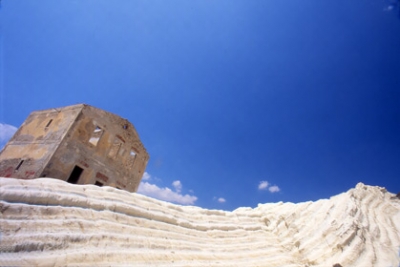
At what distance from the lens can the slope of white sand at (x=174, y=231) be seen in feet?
7.29

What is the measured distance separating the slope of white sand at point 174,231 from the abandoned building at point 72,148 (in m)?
8.20

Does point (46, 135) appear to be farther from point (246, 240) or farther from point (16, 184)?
Answer: point (246, 240)

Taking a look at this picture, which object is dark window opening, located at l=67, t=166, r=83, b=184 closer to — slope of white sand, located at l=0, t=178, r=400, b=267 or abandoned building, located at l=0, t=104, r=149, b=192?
abandoned building, located at l=0, t=104, r=149, b=192

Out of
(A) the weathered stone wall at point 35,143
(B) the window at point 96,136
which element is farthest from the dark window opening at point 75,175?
(B) the window at point 96,136

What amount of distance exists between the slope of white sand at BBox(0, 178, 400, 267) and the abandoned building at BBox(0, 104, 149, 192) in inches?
323

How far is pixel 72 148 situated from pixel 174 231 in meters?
9.17

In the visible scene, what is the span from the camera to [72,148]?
1050 cm

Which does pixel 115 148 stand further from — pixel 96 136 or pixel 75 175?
pixel 75 175

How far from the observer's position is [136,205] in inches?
141

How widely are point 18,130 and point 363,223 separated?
53.3 ft

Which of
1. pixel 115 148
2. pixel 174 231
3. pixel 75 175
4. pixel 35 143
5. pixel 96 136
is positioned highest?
pixel 96 136

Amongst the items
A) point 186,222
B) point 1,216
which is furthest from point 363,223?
point 1,216

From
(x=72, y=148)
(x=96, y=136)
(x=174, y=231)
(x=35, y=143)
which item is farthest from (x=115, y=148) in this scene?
(x=174, y=231)

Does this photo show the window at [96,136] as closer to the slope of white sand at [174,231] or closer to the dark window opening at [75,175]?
the dark window opening at [75,175]
